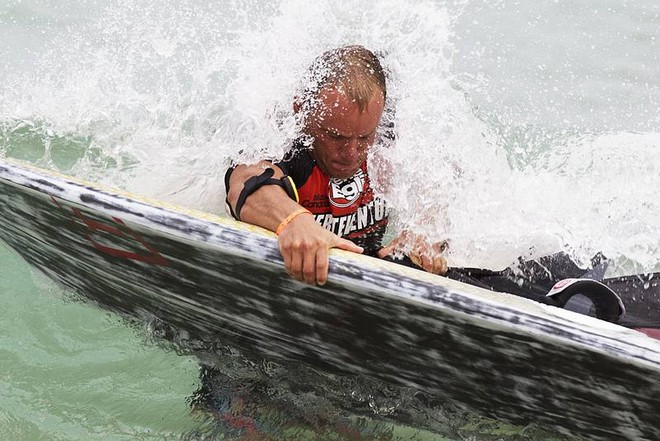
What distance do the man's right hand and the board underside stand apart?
3 centimetres

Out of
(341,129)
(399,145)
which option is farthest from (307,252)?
(399,145)

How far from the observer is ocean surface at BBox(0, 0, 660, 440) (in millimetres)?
3053

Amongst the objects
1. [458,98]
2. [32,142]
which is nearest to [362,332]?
[458,98]

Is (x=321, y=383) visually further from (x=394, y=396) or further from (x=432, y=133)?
(x=432, y=133)

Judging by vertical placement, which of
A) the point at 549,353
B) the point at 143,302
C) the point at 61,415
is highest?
the point at 549,353

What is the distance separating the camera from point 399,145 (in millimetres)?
3150

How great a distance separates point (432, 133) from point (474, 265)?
0.59 metres

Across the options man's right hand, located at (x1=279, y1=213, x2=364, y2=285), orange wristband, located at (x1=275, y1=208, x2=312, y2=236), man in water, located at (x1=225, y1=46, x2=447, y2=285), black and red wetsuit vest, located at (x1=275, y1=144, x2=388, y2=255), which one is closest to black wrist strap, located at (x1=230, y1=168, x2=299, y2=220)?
man in water, located at (x1=225, y1=46, x2=447, y2=285)

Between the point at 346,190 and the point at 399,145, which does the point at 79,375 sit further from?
the point at 399,145

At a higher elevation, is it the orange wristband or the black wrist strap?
the black wrist strap

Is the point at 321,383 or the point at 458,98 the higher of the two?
the point at 458,98

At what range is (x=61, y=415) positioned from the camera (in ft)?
9.87

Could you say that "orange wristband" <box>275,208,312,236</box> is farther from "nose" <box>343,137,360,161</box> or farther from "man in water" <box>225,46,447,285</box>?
"nose" <box>343,137,360,161</box>

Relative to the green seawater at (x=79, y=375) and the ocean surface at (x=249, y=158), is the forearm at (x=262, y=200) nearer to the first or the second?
the ocean surface at (x=249, y=158)
